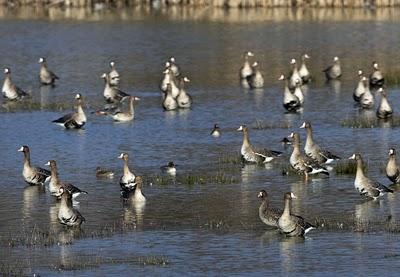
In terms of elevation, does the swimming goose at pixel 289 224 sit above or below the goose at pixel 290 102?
above

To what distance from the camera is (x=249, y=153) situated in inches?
1216

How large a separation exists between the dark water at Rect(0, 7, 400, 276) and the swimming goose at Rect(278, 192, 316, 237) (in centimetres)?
22

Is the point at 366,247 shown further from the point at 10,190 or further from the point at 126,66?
the point at 126,66

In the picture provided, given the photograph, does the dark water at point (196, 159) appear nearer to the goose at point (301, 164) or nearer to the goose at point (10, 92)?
the goose at point (301, 164)

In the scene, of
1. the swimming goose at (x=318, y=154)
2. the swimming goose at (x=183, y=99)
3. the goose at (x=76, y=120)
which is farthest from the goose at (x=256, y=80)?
the swimming goose at (x=318, y=154)

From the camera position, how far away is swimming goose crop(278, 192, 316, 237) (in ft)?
75.8

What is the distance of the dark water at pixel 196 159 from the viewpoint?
22047mm

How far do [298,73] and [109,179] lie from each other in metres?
17.6

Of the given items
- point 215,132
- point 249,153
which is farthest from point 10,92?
point 249,153

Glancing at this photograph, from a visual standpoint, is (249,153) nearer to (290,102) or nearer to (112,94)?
(290,102)

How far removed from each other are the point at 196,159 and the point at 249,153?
1.45 m

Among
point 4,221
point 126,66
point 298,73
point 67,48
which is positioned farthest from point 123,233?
point 67,48

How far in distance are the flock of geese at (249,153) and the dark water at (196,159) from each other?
28cm

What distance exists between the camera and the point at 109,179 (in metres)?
29.3
